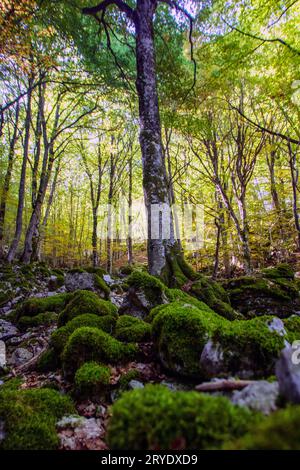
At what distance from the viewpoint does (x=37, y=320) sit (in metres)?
5.05

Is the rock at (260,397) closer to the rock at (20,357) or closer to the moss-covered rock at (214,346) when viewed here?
Answer: the moss-covered rock at (214,346)

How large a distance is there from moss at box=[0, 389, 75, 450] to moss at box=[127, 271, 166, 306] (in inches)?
72.1

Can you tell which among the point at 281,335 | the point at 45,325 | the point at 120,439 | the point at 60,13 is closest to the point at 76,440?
the point at 120,439

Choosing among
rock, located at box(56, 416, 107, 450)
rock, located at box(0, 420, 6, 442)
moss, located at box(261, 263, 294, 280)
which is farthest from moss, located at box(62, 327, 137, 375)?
moss, located at box(261, 263, 294, 280)

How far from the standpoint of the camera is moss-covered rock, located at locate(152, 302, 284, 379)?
1.82 m

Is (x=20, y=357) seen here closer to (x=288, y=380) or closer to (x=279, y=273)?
(x=288, y=380)

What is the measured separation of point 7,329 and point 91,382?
154 inches

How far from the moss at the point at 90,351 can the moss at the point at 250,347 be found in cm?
113

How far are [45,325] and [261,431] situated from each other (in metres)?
5.03

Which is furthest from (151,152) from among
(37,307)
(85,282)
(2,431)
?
(2,431)

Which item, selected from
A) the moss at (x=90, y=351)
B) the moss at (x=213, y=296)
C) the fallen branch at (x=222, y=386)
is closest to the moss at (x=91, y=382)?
the moss at (x=90, y=351)

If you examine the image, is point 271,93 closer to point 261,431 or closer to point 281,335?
point 281,335

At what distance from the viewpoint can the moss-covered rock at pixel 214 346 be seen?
5.97ft

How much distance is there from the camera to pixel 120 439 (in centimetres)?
102
